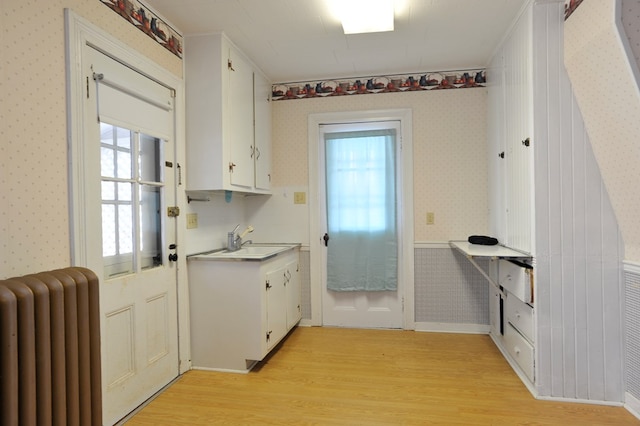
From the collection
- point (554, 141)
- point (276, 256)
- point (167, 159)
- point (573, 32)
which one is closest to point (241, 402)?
point (276, 256)

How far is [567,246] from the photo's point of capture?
7.00 feet

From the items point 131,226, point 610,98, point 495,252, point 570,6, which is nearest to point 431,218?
point 495,252

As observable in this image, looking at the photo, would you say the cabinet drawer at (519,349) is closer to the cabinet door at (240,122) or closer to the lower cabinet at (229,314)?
the lower cabinet at (229,314)

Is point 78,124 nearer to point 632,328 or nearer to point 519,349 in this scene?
point 519,349

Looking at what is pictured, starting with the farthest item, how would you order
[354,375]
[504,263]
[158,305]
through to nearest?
[504,263] → [354,375] → [158,305]

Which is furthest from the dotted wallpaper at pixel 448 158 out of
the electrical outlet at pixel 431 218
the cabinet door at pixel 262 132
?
the cabinet door at pixel 262 132

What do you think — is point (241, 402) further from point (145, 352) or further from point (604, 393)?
point (604, 393)

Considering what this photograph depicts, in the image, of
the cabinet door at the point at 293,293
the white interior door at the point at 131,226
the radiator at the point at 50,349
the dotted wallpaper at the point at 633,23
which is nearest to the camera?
the radiator at the point at 50,349

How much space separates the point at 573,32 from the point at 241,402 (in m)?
2.96

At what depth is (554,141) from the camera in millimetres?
2145

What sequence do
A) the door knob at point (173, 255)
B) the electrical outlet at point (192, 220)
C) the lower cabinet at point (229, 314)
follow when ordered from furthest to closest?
the electrical outlet at point (192, 220)
the lower cabinet at point (229, 314)
the door knob at point (173, 255)

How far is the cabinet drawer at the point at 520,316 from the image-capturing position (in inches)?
89.8

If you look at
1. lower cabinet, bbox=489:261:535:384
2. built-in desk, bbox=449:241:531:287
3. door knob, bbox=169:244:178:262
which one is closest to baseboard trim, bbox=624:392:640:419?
lower cabinet, bbox=489:261:535:384

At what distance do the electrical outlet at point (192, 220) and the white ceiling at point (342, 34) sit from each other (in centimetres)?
124
